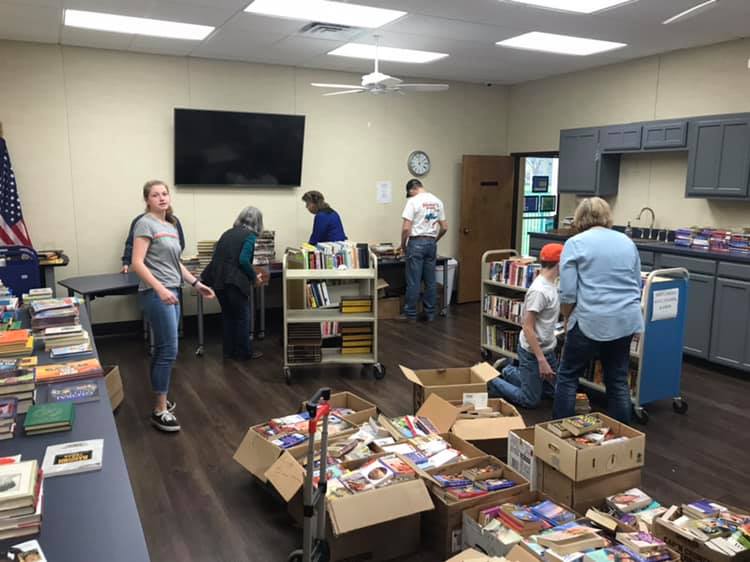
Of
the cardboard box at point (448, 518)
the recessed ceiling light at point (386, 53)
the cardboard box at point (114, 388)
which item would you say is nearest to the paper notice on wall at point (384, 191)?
the recessed ceiling light at point (386, 53)

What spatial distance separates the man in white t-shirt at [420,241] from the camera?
7.05 m

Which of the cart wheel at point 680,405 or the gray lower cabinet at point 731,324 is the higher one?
the gray lower cabinet at point 731,324

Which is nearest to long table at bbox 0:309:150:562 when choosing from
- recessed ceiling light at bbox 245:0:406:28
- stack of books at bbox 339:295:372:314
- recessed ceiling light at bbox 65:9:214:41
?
stack of books at bbox 339:295:372:314

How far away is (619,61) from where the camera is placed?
6.67 m

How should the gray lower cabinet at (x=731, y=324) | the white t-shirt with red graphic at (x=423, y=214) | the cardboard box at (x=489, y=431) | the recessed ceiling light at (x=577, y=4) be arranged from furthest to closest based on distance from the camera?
1. the white t-shirt with red graphic at (x=423, y=214)
2. the gray lower cabinet at (x=731, y=324)
3. the recessed ceiling light at (x=577, y=4)
4. the cardboard box at (x=489, y=431)

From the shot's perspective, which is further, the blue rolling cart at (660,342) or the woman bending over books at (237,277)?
the woman bending over books at (237,277)

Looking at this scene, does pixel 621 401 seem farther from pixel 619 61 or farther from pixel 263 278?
pixel 619 61

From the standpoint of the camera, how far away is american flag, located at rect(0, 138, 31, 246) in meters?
5.52

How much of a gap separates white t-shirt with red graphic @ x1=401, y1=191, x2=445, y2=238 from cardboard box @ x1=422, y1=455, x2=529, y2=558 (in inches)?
180

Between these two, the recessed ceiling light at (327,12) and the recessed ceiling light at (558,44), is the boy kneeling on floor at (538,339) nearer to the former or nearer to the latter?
the recessed ceiling light at (327,12)

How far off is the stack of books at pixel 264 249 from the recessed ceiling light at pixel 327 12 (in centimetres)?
246

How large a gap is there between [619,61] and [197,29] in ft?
14.7

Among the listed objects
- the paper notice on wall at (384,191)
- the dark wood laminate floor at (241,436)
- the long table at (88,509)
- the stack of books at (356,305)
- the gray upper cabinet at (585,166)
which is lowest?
the dark wood laminate floor at (241,436)

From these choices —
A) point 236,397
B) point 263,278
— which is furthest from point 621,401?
point 263,278
